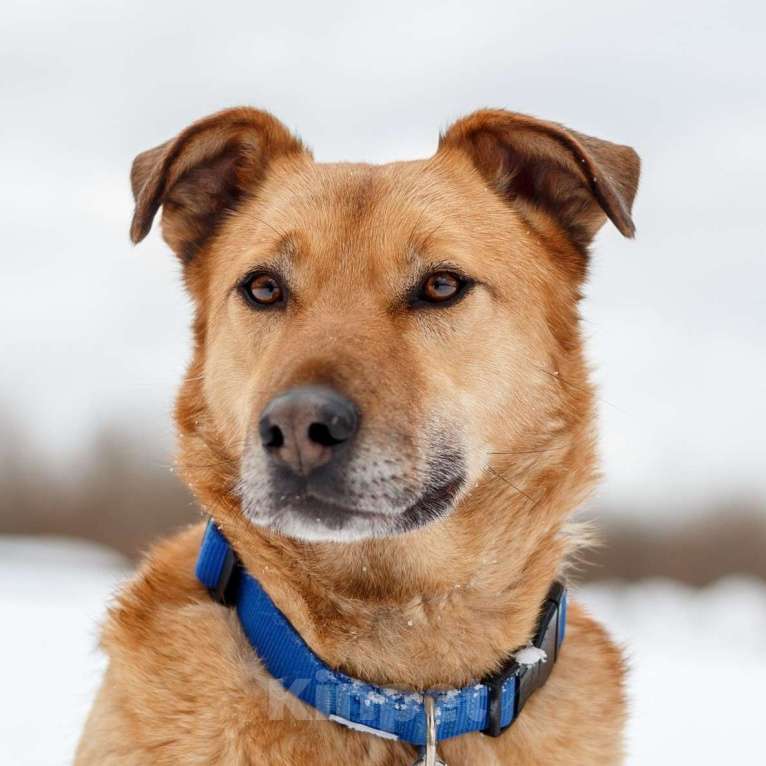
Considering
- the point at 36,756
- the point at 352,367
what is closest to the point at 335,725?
the point at 352,367

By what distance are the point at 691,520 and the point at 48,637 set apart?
11666mm

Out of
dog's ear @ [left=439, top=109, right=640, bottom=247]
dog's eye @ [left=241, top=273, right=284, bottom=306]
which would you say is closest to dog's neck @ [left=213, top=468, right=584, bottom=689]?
dog's eye @ [left=241, top=273, right=284, bottom=306]

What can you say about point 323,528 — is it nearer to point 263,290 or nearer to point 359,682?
point 359,682

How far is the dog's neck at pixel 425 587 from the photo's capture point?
2.84 meters

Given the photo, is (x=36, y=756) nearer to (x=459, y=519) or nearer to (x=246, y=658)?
(x=246, y=658)

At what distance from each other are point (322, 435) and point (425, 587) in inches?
28.8

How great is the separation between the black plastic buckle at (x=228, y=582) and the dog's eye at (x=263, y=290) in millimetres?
852

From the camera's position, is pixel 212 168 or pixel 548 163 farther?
pixel 212 168

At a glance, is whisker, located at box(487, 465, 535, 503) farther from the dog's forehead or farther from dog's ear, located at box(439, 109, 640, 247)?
dog's ear, located at box(439, 109, 640, 247)

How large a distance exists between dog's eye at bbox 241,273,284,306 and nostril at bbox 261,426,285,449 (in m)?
0.75

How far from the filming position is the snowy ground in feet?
18.8

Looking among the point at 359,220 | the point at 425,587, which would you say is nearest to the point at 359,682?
the point at 425,587

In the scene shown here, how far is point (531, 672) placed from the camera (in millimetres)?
2949

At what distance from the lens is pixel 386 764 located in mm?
2721
